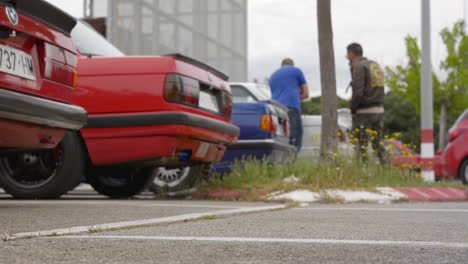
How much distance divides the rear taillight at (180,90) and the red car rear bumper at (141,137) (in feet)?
0.47

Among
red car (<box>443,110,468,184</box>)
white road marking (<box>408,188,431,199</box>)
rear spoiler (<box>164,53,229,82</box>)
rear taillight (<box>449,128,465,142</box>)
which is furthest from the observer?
rear taillight (<box>449,128,465,142</box>)

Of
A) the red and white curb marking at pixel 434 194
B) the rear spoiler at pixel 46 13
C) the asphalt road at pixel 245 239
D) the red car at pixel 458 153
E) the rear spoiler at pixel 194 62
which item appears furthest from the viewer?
the red car at pixel 458 153

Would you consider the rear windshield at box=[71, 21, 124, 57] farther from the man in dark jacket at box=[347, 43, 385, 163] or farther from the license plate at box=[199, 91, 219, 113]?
the man in dark jacket at box=[347, 43, 385, 163]

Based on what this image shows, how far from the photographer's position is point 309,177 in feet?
26.0

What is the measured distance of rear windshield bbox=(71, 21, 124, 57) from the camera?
7453 millimetres

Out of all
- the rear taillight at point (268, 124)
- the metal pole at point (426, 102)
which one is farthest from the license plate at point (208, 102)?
the metal pole at point (426, 102)

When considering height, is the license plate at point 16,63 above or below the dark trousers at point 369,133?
above

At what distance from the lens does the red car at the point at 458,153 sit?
1215 centimetres

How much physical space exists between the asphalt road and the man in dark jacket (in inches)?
171

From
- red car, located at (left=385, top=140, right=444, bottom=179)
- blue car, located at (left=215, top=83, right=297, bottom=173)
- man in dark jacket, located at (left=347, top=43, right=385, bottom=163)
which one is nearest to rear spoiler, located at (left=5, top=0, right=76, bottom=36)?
blue car, located at (left=215, top=83, right=297, bottom=173)

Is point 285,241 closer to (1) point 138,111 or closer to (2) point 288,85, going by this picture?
(1) point 138,111

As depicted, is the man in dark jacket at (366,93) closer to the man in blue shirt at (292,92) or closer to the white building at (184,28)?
the man in blue shirt at (292,92)

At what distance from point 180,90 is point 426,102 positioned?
554 cm

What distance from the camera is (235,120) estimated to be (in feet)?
30.2
